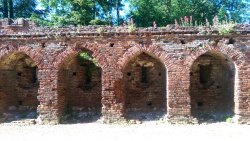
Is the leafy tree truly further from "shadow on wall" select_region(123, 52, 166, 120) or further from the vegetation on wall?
"shadow on wall" select_region(123, 52, 166, 120)

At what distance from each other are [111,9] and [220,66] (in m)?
14.4

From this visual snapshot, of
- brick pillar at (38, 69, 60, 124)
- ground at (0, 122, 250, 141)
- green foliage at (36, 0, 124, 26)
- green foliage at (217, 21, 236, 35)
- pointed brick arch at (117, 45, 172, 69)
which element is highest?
green foliage at (36, 0, 124, 26)

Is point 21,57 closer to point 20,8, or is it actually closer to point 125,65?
point 125,65

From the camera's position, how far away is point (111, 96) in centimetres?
1373

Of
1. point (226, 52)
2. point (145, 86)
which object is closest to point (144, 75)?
point (145, 86)

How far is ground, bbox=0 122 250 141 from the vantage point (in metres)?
10.9

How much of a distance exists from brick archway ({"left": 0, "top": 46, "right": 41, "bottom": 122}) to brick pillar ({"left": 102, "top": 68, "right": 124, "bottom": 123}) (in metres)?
3.29

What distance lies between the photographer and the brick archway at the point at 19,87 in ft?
50.1

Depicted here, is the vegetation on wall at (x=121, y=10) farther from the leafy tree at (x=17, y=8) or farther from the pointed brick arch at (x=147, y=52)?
the pointed brick arch at (x=147, y=52)

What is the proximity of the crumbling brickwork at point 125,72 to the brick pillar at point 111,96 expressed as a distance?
0.04 metres

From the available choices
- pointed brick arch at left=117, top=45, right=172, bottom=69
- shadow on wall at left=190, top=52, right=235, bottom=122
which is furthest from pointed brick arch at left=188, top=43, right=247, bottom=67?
shadow on wall at left=190, top=52, right=235, bottom=122

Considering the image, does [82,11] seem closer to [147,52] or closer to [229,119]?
[147,52]

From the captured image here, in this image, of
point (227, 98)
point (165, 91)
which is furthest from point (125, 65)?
point (227, 98)

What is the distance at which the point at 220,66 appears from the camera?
14773 mm
